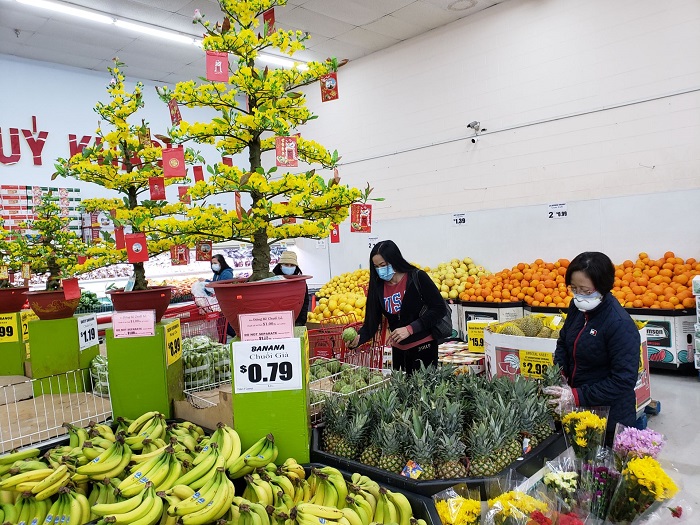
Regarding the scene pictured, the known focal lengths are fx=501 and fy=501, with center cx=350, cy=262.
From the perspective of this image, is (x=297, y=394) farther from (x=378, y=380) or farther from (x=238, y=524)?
(x=378, y=380)

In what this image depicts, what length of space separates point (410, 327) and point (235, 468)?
1.74 m

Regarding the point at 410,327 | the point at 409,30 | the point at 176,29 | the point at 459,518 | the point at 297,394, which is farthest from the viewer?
the point at 409,30

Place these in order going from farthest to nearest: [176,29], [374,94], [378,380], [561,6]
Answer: [374,94], [176,29], [561,6], [378,380]

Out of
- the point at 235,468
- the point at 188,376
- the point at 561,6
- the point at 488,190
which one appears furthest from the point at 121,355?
the point at 561,6

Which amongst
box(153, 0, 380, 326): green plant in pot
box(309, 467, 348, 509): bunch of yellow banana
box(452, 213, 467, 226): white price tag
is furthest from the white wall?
box(309, 467, 348, 509): bunch of yellow banana

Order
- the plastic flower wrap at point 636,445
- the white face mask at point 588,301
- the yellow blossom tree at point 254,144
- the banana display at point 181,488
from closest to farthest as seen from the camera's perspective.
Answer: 1. the banana display at point 181,488
2. the plastic flower wrap at point 636,445
3. the yellow blossom tree at point 254,144
4. the white face mask at point 588,301

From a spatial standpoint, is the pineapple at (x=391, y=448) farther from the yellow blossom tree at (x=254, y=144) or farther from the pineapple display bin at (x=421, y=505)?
the yellow blossom tree at (x=254, y=144)

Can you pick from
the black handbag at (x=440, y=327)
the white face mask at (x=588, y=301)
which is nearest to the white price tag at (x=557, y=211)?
the black handbag at (x=440, y=327)

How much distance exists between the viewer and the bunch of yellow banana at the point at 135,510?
1353 mm

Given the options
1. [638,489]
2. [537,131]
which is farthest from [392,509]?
[537,131]

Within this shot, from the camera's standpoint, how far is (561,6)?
21.3 ft

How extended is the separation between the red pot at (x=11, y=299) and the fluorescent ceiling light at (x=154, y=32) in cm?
493

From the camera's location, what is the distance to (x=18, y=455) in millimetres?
1815

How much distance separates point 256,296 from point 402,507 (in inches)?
33.0
